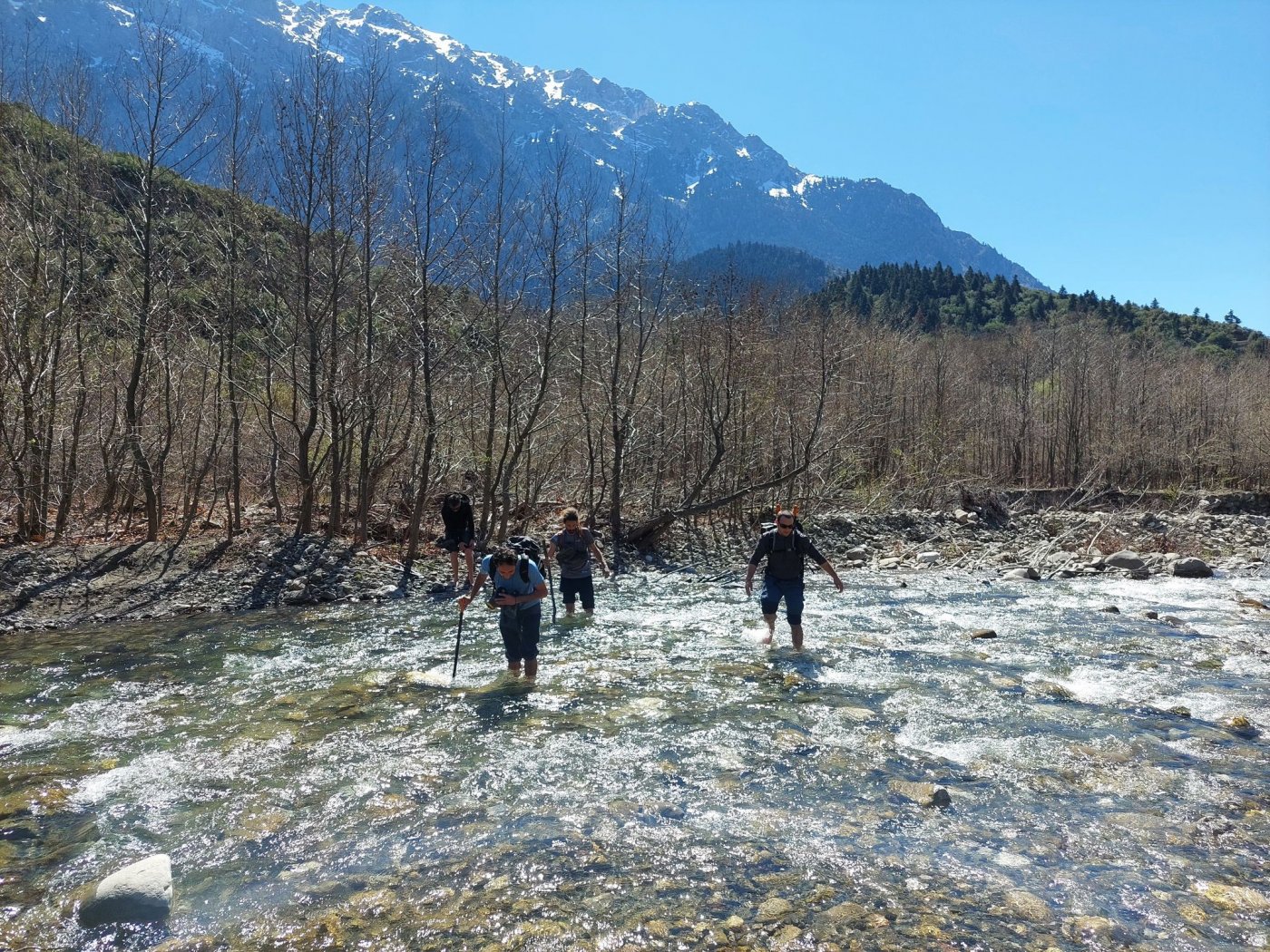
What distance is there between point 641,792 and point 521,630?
10.4 feet

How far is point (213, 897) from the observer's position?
200 inches

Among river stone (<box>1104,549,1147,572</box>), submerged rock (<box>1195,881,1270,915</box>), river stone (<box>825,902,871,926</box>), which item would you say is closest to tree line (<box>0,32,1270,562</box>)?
river stone (<box>1104,549,1147,572</box>)

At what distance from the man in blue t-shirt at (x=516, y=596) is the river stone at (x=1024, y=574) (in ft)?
45.6

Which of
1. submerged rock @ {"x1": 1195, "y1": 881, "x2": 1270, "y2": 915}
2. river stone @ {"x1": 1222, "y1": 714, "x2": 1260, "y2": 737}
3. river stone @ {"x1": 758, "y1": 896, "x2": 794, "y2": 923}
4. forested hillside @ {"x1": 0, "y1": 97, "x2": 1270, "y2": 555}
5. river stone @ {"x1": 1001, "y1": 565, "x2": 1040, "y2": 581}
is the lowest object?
river stone @ {"x1": 758, "y1": 896, "x2": 794, "y2": 923}

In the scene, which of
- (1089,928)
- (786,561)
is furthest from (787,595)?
(1089,928)

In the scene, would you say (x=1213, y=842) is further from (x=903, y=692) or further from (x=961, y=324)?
(x=961, y=324)

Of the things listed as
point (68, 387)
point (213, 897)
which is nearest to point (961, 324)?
point (68, 387)

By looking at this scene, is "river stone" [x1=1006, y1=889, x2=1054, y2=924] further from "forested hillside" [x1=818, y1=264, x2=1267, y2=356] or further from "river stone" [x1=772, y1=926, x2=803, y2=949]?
"forested hillside" [x1=818, y1=264, x2=1267, y2=356]

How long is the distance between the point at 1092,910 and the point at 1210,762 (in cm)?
336

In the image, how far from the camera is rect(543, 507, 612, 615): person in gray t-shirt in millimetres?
12492

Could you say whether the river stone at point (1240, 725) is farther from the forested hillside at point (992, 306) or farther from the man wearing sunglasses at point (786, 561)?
the forested hillside at point (992, 306)

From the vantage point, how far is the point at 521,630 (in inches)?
368

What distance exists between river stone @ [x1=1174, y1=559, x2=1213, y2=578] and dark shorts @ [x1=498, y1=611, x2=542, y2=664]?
17.3 meters

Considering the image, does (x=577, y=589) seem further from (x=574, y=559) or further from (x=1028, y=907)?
(x=1028, y=907)
